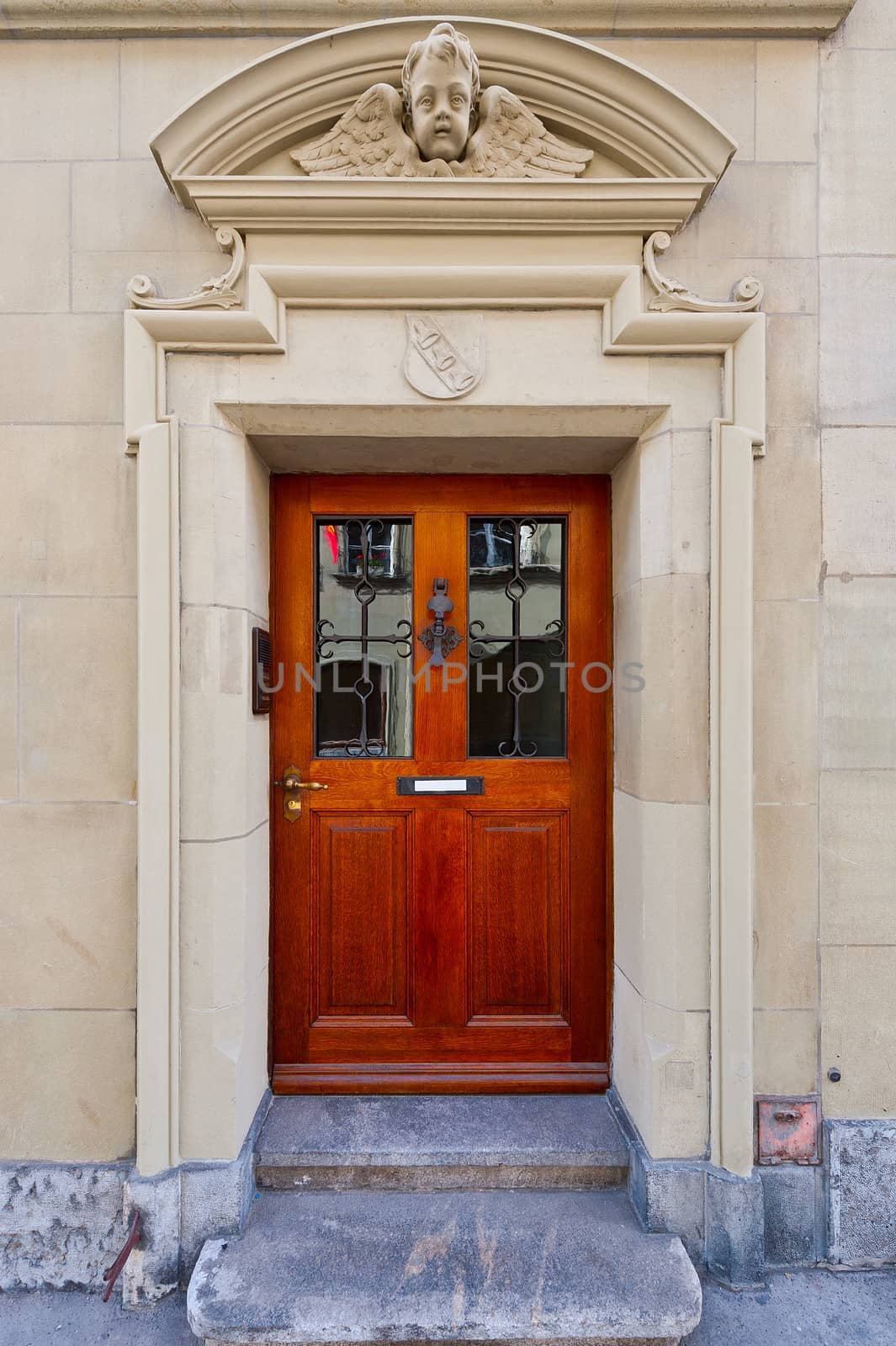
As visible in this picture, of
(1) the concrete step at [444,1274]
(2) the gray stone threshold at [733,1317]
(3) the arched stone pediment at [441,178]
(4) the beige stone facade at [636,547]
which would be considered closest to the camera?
(1) the concrete step at [444,1274]

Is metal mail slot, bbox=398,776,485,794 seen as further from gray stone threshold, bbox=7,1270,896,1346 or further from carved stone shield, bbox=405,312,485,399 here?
gray stone threshold, bbox=7,1270,896,1346

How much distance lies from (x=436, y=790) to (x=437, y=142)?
2535 millimetres

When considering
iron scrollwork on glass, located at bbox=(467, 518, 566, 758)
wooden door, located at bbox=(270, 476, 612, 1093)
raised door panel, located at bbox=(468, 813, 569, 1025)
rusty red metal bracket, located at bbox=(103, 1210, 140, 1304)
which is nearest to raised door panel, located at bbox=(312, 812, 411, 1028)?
wooden door, located at bbox=(270, 476, 612, 1093)

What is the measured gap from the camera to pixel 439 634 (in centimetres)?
302

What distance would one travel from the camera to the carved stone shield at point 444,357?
257 cm

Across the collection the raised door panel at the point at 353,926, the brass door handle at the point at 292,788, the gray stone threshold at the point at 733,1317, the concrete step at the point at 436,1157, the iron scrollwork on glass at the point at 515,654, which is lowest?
the gray stone threshold at the point at 733,1317


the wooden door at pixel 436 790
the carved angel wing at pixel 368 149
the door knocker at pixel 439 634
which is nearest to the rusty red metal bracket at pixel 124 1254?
the wooden door at pixel 436 790

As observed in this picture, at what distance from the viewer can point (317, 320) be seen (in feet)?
8.54

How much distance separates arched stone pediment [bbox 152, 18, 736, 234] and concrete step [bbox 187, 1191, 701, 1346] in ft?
12.2

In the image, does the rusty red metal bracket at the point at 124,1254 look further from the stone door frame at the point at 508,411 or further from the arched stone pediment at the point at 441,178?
the arched stone pediment at the point at 441,178

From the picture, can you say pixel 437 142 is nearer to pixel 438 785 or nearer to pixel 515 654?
pixel 515 654

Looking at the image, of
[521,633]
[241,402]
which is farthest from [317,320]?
[521,633]

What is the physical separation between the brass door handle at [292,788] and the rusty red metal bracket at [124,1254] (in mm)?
1511

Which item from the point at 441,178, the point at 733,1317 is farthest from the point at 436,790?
the point at 441,178
